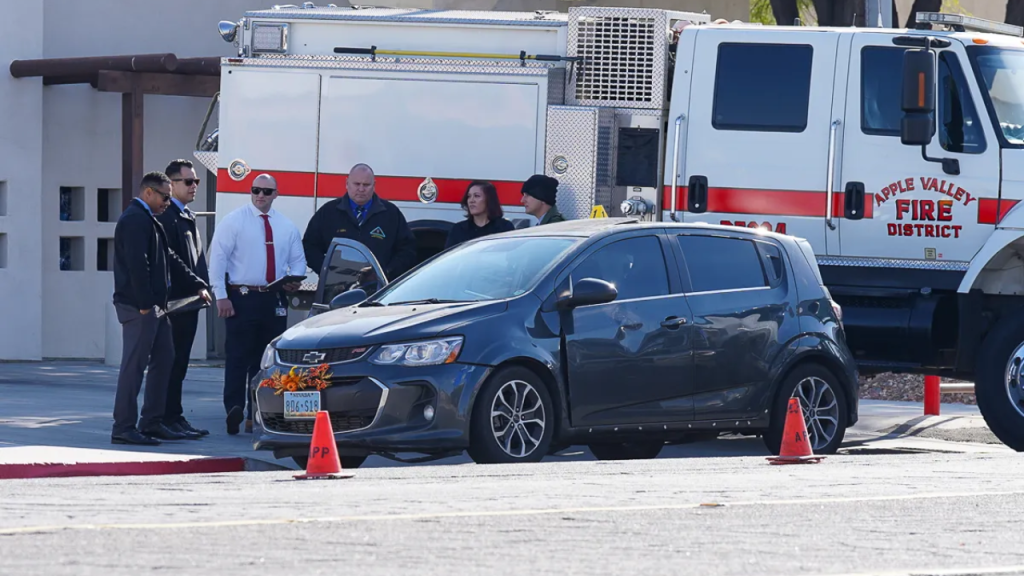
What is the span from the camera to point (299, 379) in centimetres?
1020

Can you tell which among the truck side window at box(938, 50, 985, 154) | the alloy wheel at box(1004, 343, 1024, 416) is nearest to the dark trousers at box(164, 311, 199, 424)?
the truck side window at box(938, 50, 985, 154)

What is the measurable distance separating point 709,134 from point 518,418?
138 inches

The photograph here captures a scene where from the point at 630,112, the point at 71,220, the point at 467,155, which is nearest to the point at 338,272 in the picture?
the point at 467,155

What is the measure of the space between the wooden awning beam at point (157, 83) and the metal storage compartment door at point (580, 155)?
7294mm

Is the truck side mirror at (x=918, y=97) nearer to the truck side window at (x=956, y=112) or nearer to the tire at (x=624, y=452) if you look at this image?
the truck side window at (x=956, y=112)

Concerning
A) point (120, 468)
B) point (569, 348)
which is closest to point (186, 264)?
point (120, 468)

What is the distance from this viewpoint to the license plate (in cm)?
1012

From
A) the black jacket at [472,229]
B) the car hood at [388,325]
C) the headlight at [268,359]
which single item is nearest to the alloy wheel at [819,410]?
the car hood at [388,325]

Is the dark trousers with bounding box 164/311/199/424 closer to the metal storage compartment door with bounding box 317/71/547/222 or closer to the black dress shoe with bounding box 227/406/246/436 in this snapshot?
the black dress shoe with bounding box 227/406/246/436

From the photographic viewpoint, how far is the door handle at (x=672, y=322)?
1084cm

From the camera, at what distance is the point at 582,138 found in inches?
522

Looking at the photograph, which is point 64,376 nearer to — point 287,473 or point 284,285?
point 284,285

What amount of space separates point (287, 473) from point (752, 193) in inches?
178

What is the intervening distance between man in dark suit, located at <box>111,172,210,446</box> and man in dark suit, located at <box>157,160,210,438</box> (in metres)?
0.35
